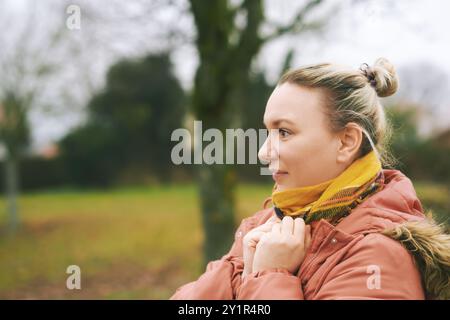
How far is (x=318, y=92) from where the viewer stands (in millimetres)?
1558

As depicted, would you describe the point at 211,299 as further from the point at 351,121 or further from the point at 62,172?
the point at 62,172

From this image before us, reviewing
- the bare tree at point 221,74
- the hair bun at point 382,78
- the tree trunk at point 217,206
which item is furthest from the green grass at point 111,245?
the hair bun at point 382,78

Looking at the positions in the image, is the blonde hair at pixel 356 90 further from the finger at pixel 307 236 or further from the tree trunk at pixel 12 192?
the tree trunk at pixel 12 192

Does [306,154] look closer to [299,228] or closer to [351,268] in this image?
[299,228]

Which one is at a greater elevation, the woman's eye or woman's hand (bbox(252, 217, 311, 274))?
the woman's eye

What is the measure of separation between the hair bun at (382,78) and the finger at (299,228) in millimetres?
577

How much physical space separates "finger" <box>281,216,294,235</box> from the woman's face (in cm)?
12

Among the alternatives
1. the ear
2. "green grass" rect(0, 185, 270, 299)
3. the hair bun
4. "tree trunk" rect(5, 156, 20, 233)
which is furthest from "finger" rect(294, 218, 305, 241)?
"tree trunk" rect(5, 156, 20, 233)

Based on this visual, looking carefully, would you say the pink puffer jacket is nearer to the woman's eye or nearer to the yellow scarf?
the yellow scarf

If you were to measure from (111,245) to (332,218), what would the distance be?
1036cm

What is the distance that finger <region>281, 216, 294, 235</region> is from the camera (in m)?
1.48

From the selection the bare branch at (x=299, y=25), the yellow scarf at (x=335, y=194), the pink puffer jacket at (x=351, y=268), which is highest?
the bare branch at (x=299, y=25)

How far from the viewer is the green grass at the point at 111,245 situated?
7617 millimetres

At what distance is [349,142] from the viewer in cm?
159
